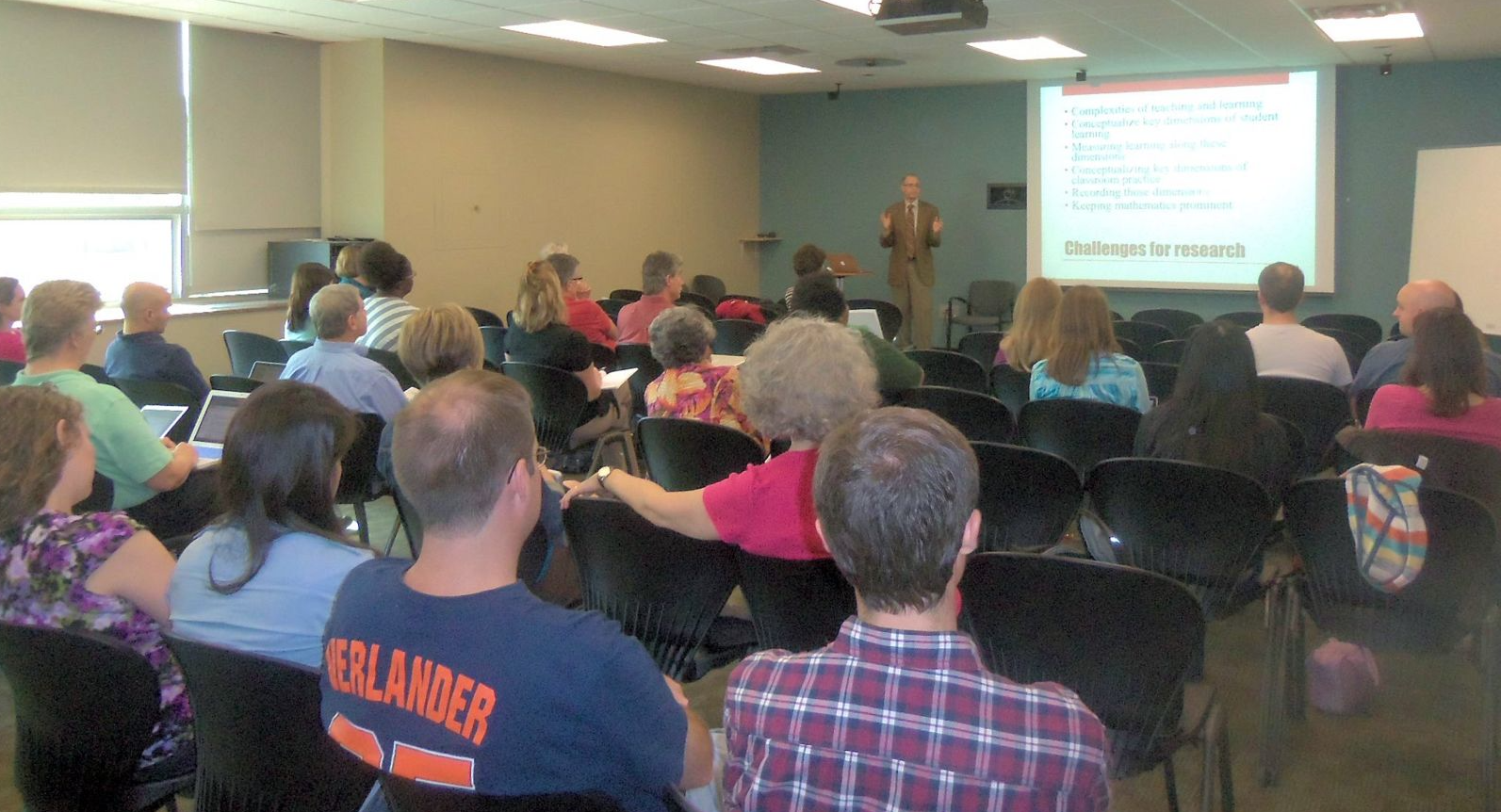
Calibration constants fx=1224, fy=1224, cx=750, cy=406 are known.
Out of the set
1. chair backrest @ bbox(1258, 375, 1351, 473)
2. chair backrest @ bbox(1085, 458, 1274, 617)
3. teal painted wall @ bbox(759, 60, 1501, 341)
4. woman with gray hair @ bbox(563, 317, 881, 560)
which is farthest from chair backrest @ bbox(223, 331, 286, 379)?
teal painted wall @ bbox(759, 60, 1501, 341)

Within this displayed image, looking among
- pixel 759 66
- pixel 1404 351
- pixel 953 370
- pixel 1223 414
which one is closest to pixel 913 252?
pixel 759 66

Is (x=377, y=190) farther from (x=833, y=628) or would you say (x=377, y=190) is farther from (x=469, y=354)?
(x=833, y=628)

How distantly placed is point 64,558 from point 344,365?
2.23 metres

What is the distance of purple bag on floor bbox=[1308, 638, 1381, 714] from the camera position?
3457 millimetres

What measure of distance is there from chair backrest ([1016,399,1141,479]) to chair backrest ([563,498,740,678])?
1665 mm

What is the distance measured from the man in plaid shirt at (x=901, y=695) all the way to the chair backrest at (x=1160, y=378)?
13.1 feet

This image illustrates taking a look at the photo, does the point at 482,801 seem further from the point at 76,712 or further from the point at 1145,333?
the point at 1145,333

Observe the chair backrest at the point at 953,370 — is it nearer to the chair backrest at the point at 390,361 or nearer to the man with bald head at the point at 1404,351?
the man with bald head at the point at 1404,351

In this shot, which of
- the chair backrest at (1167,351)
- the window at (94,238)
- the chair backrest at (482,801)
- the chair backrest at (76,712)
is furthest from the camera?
the window at (94,238)

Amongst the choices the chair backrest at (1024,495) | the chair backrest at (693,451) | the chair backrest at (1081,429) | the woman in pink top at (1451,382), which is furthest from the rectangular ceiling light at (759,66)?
the woman in pink top at (1451,382)

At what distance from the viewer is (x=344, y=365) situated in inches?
169

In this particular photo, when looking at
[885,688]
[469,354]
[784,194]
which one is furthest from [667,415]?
[784,194]

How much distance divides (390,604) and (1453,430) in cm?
291

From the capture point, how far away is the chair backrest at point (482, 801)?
140 cm
